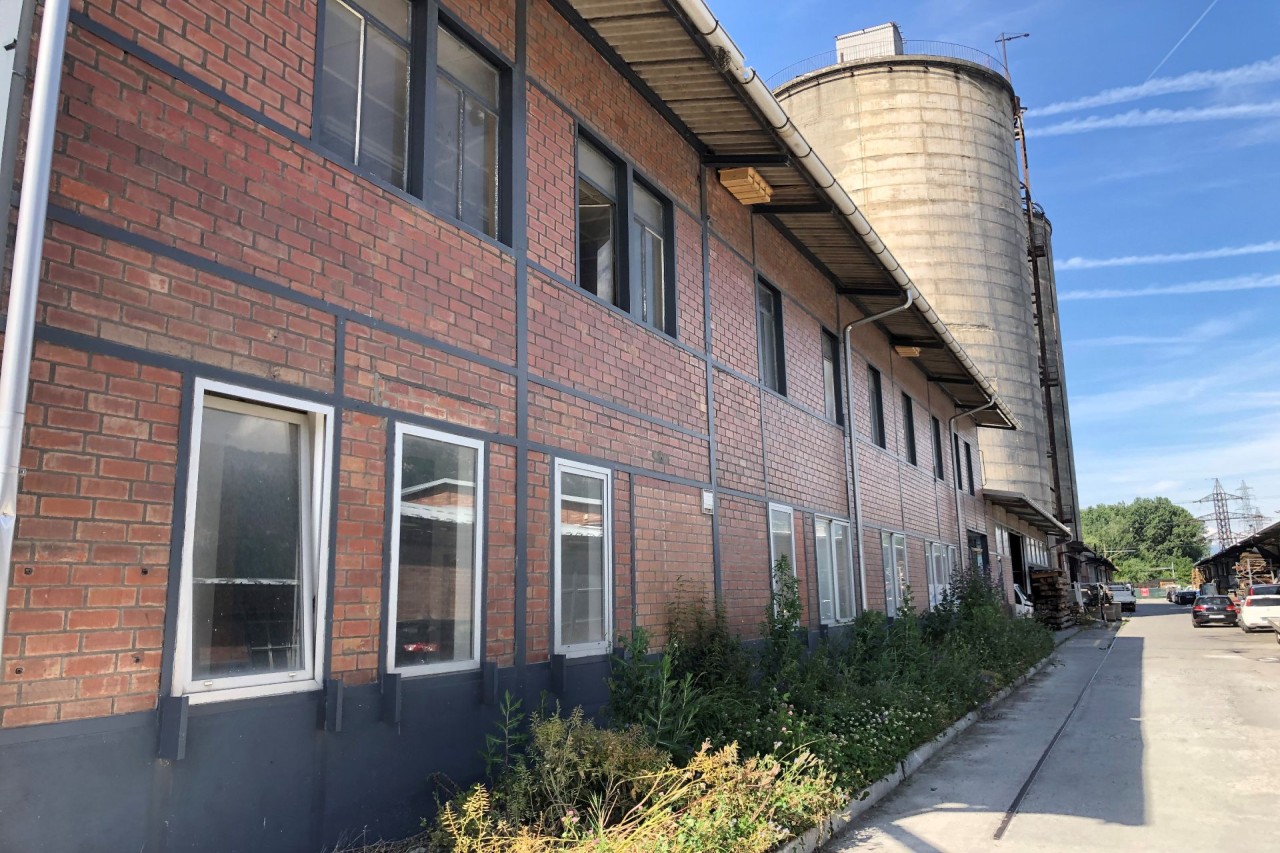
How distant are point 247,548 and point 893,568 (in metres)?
13.3

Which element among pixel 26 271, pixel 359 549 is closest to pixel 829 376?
pixel 359 549

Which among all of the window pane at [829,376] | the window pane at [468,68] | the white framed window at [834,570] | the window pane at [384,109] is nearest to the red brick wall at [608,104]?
the window pane at [468,68]

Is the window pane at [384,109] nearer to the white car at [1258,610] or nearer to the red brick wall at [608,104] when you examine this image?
the red brick wall at [608,104]

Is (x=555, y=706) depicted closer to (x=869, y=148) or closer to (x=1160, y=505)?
(x=869, y=148)

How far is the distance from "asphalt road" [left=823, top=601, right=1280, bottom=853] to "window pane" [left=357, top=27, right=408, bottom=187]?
5.44 m

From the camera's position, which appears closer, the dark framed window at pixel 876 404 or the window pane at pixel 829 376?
the window pane at pixel 829 376

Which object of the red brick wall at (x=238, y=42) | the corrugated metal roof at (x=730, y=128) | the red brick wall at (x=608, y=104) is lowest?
the red brick wall at (x=238, y=42)

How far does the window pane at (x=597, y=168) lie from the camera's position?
27.2 ft

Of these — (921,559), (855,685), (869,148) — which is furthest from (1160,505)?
(855,685)

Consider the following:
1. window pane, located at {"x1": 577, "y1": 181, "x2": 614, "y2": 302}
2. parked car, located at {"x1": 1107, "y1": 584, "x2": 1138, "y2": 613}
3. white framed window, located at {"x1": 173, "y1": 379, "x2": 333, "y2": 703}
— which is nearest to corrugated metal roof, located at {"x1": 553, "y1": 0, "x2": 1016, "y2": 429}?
window pane, located at {"x1": 577, "y1": 181, "x2": 614, "y2": 302}

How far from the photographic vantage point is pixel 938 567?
1997 cm

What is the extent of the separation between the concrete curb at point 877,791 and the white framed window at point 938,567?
20.5ft

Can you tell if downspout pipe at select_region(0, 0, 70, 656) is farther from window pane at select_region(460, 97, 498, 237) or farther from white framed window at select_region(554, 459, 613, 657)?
white framed window at select_region(554, 459, 613, 657)

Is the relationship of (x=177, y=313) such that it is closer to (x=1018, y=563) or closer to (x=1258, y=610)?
(x=1258, y=610)
